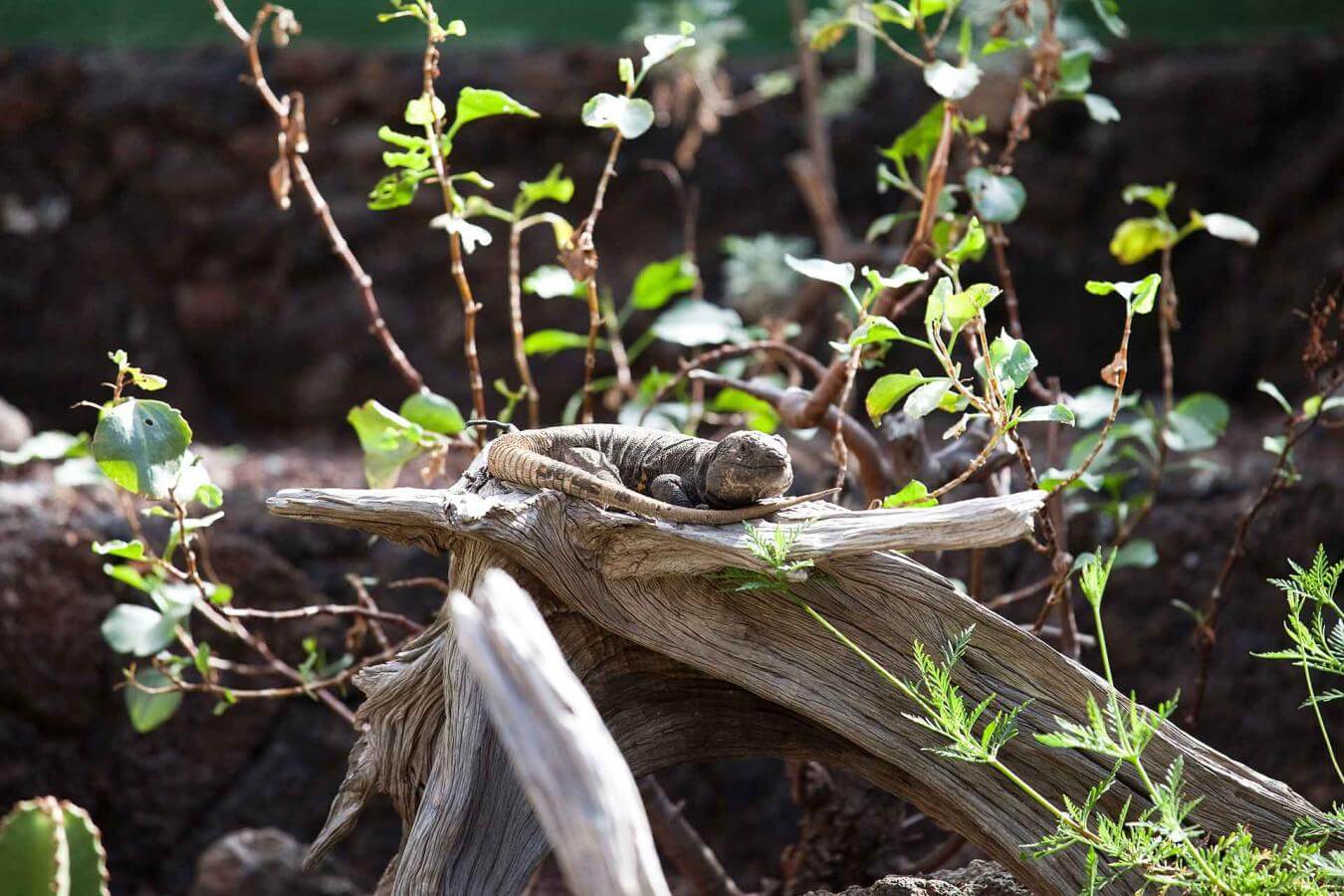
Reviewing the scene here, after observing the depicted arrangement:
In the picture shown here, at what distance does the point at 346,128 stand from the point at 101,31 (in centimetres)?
113

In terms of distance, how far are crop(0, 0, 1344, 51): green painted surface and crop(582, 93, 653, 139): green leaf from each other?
119 inches

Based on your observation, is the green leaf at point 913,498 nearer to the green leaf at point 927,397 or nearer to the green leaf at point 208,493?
the green leaf at point 927,397

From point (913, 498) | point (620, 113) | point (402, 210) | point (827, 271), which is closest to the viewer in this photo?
point (913, 498)

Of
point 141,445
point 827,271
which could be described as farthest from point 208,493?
point 827,271

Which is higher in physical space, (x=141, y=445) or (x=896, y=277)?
(x=141, y=445)

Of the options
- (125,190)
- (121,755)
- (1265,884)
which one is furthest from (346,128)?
(1265,884)

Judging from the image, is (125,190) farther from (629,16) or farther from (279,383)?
(629,16)

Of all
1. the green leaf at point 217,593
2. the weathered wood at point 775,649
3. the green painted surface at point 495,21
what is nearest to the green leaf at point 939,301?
the weathered wood at point 775,649

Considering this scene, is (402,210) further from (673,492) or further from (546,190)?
(673,492)

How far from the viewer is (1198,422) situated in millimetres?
2729

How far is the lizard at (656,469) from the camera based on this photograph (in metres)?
1.88

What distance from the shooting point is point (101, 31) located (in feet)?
17.6

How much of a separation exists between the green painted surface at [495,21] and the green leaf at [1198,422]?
2.84 metres

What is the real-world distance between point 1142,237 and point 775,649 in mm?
1447
